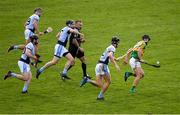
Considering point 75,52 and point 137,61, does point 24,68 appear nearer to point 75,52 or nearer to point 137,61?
point 75,52

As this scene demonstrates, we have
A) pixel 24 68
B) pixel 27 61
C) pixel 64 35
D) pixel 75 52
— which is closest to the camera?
pixel 24 68

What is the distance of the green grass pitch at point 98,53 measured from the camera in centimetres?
2325

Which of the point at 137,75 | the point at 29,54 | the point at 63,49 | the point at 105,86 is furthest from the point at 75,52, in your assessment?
the point at 105,86

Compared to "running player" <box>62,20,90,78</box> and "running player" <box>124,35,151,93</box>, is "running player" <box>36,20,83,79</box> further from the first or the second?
"running player" <box>124,35,151,93</box>

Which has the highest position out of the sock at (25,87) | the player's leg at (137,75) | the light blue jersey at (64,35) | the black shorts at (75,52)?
the light blue jersey at (64,35)

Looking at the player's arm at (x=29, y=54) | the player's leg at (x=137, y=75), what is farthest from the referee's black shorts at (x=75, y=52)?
the player's leg at (x=137, y=75)

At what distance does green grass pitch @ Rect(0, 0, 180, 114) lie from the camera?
2325 centimetres

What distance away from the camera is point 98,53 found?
3278 centimetres

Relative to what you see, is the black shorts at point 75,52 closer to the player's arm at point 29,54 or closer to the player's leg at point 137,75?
the player's arm at point 29,54

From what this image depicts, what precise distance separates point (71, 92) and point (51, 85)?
1.60 meters

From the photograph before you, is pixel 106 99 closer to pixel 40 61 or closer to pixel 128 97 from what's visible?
pixel 128 97

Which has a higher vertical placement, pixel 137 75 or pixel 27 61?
pixel 27 61

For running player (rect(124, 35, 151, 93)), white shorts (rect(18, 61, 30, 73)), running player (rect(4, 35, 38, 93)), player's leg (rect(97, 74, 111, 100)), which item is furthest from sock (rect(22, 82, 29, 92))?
running player (rect(124, 35, 151, 93))

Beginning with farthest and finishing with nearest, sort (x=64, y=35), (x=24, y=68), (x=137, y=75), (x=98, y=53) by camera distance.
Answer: (x=98, y=53), (x=64, y=35), (x=137, y=75), (x=24, y=68)
